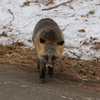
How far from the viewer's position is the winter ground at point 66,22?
1038 centimetres

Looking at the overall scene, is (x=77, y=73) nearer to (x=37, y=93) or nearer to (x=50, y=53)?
(x=50, y=53)

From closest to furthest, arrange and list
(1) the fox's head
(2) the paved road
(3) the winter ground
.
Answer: (2) the paved road, (1) the fox's head, (3) the winter ground

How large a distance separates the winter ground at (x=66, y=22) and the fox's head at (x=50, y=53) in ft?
15.1

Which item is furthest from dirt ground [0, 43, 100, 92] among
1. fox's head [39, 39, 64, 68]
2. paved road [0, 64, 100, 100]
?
fox's head [39, 39, 64, 68]

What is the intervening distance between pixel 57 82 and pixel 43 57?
0.93 meters

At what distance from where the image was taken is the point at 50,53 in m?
5.05

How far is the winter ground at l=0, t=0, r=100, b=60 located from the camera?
409 inches

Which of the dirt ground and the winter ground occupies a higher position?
the winter ground

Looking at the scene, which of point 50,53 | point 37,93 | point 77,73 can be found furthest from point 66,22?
point 37,93

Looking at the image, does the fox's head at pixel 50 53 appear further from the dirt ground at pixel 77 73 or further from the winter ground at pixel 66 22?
the winter ground at pixel 66 22

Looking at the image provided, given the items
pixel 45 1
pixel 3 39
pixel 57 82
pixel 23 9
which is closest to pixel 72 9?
Answer: pixel 45 1

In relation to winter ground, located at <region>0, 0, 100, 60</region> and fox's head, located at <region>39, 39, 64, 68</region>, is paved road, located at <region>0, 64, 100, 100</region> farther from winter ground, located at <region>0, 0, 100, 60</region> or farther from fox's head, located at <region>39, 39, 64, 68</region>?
winter ground, located at <region>0, 0, 100, 60</region>

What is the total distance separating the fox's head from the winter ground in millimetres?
4611

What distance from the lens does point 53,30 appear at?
565cm
